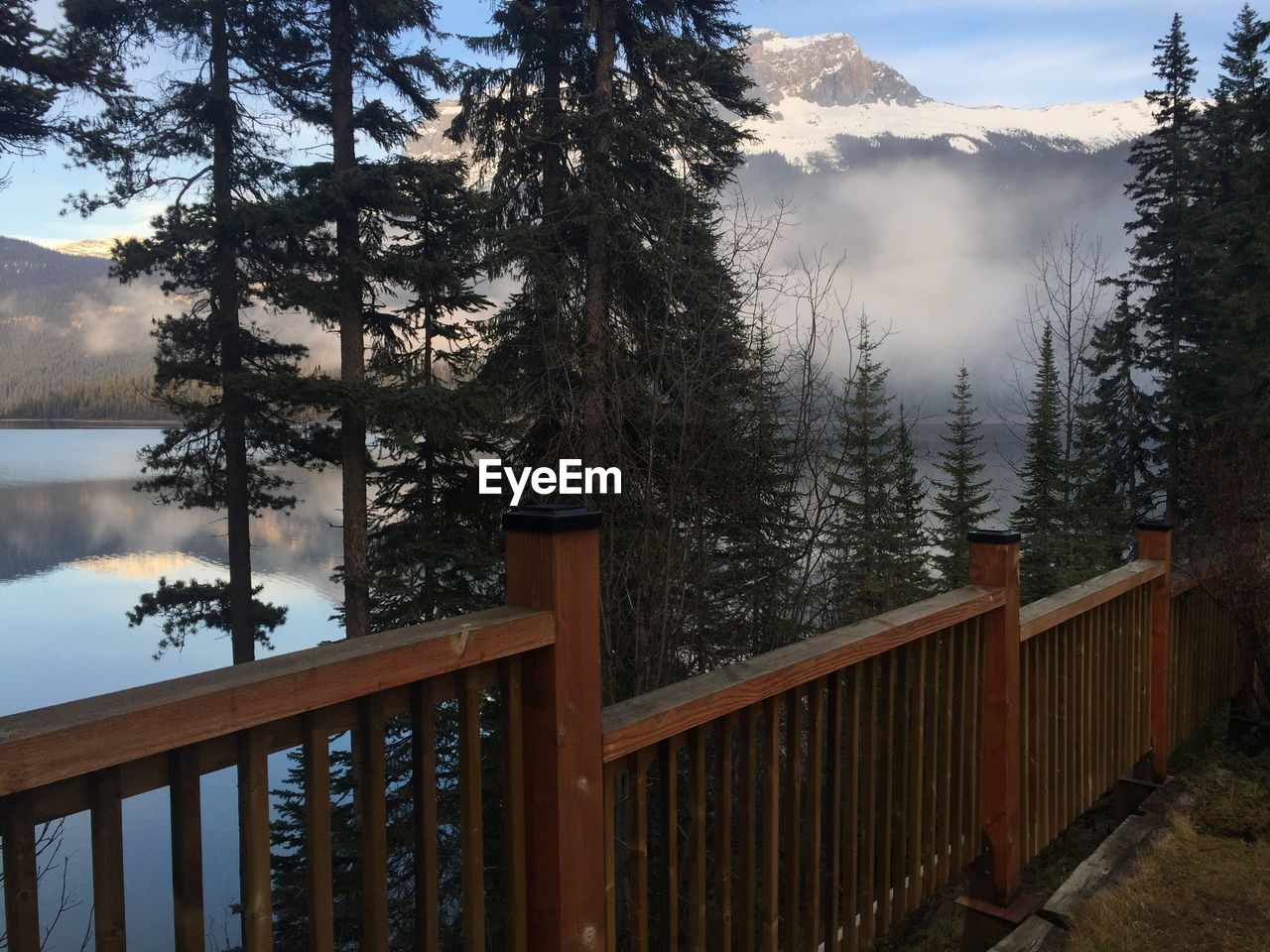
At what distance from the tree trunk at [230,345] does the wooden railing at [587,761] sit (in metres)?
14.8

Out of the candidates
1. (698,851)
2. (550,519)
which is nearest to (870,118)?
(698,851)

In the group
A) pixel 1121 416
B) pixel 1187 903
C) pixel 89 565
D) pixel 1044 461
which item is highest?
pixel 1121 416

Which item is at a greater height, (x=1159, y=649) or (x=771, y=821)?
(x=771, y=821)

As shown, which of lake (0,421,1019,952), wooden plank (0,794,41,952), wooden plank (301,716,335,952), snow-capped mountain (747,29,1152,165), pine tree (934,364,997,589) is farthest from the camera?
snow-capped mountain (747,29,1152,165)

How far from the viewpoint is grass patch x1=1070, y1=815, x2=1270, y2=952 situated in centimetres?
281

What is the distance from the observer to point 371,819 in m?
1.24

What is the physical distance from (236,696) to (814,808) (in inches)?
60.6

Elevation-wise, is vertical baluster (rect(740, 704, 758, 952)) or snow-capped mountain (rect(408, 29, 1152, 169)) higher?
snow-capped mountain (rect(408, 29, 1152, 169))

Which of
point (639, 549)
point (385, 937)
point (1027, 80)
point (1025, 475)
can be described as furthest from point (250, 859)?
point (1027, 80)

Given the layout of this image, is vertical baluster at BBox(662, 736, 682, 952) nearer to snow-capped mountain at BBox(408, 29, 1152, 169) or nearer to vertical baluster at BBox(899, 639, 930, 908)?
vertical baluster at BBox(899, 639, 930, 908)

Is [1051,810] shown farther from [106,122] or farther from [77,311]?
[77,311]

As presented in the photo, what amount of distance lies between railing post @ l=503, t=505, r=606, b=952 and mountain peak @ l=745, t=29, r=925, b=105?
141 metres

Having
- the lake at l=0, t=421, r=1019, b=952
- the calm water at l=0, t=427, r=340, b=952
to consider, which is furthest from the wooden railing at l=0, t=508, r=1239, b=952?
the calm water at l=0, t=427, r=340, b=952

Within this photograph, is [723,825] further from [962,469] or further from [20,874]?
[962,469]
